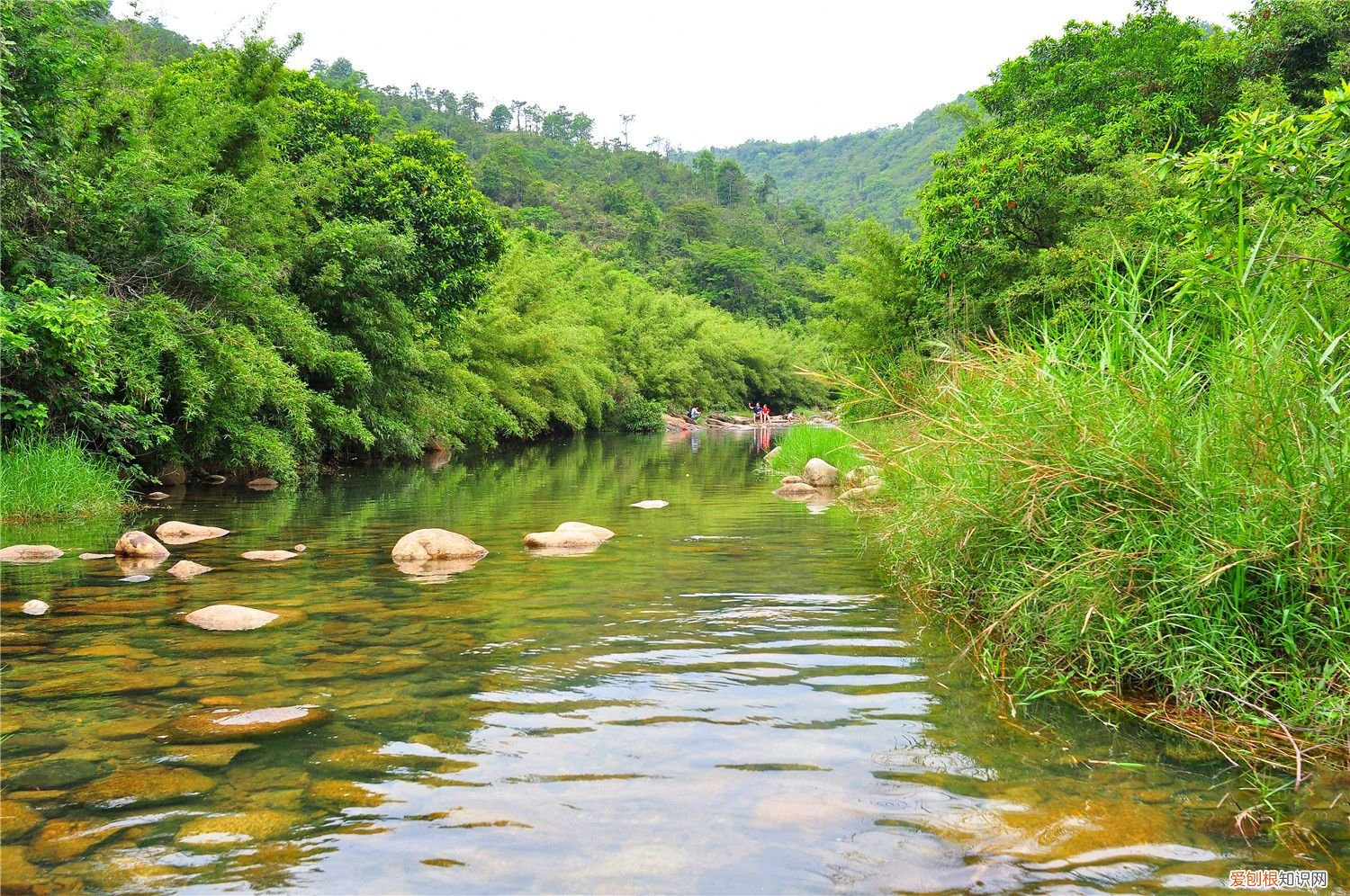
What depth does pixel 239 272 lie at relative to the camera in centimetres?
1376

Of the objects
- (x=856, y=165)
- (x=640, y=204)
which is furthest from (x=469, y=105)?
(x=856, y=165)

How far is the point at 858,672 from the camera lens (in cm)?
500

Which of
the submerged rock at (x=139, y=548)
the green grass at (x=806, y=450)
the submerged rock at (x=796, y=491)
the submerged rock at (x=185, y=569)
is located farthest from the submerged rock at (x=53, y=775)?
the green grass at (x=806, y=450)

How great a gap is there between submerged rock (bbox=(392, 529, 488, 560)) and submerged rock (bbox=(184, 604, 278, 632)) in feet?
8.31

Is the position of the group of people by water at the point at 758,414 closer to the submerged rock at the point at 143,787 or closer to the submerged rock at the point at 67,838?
the submerged rock at the point at 143,787

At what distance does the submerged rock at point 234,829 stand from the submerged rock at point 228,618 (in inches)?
112

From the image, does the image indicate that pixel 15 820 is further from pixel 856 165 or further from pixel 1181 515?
pixel 856 165

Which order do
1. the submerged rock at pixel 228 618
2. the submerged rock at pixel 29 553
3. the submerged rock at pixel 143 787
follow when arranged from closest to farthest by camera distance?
1. the submerged rock at pixel 143 787
2. the submerged rock at pixel 228 618
3. the submerged rock at pixel 29 553

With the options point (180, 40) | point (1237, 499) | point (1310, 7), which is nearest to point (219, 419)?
point (1237, 499)

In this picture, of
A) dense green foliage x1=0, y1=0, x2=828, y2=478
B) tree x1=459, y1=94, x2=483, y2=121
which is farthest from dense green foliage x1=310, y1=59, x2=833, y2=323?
dense green foliage x1=0, y1=0, x2=828, y2=478

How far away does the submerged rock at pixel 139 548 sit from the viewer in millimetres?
8156

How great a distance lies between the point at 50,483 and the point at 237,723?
813 centimetres

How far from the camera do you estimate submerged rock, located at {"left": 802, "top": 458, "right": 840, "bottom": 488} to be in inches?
659

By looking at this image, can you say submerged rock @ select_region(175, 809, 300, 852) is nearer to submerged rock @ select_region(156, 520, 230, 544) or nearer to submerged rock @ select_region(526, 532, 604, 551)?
submerged rock @ select_region(526, 532, 604, 551)
